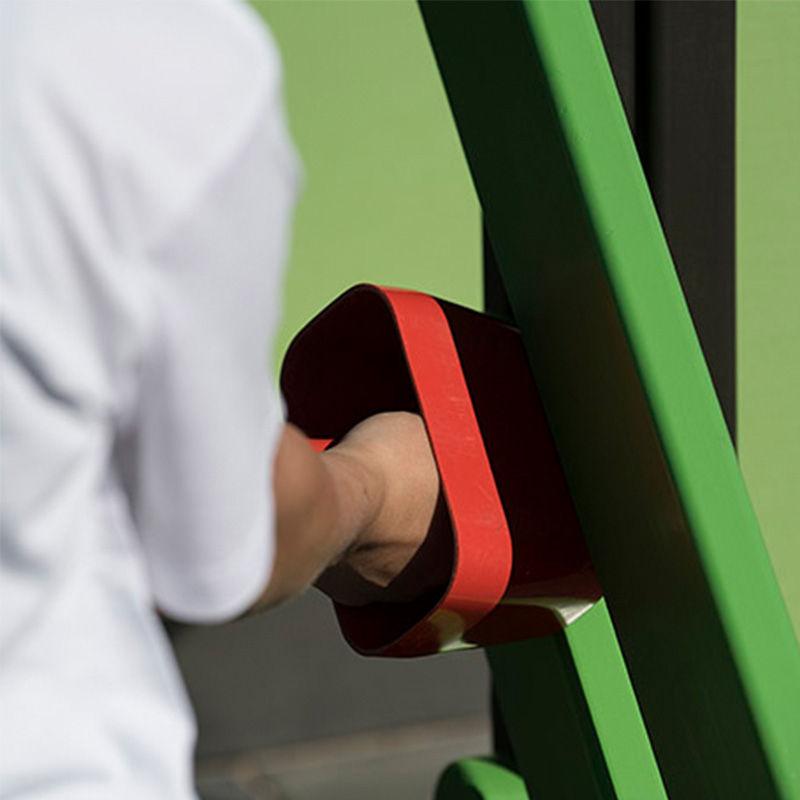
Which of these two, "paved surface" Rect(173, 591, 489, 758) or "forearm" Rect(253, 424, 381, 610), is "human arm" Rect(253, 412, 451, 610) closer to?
"forearm" Rect(253, 424, 381, 610)

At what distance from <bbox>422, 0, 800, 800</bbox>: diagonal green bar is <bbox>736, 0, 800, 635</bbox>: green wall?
0.31 metres

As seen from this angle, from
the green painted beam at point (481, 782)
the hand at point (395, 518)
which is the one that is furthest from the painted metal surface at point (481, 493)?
the green painted beam at point (481, 782)

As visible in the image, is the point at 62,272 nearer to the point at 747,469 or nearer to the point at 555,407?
the point at 555,407

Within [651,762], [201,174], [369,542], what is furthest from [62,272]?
[651,762]

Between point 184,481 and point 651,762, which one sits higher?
point 184,481

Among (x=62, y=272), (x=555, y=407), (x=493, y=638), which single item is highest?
(x=62, y=272)

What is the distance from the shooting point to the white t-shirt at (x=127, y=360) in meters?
0.39

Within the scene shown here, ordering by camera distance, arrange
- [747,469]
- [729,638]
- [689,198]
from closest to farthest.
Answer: [729,638] → [689,198] → [747,469]

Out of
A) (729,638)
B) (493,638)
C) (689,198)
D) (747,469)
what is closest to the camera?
(729,638)

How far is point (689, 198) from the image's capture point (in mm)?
837

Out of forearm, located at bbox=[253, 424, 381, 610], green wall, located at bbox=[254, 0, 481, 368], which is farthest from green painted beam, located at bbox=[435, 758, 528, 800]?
green wall, located at bbox=[254, 0, 481, 368]

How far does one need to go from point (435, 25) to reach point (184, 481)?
32cm

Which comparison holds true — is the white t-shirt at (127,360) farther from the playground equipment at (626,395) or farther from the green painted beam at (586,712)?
the green painted beam at (586,712)

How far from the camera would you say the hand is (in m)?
0.64
